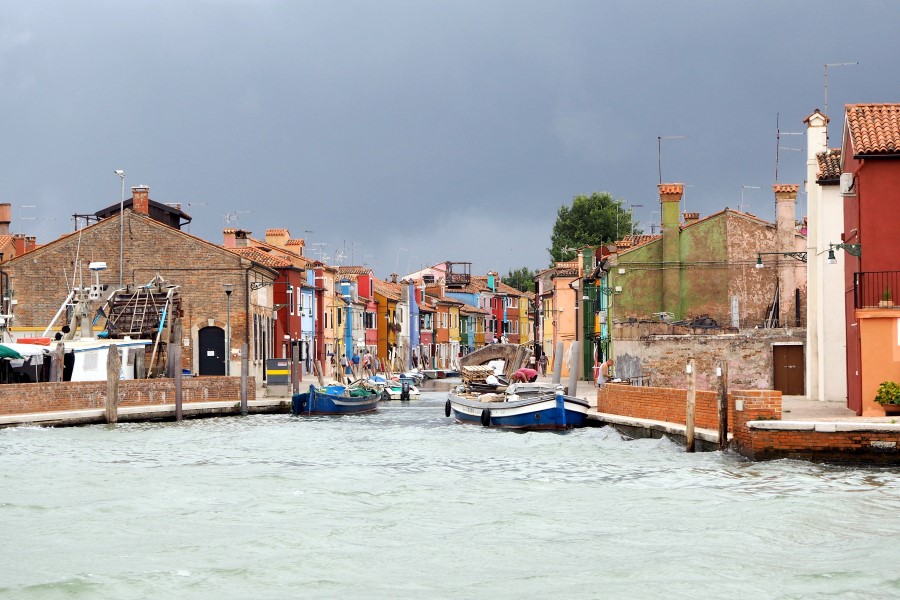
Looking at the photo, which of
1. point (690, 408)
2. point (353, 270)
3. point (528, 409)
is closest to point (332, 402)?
point (528, 409)

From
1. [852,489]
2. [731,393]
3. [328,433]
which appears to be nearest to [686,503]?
[852,489]

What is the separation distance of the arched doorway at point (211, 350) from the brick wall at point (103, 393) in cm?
634

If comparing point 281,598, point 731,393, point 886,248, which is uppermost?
point 886,248

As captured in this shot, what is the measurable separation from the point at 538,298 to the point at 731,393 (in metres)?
77.7

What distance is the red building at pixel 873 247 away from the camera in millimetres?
26109

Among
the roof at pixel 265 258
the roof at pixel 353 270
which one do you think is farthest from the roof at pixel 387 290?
the roof at pixel 265 258

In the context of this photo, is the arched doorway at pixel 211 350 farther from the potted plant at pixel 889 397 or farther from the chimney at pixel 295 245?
the potted plant at pixel 889 397

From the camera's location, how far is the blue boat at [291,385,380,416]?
4303 cm

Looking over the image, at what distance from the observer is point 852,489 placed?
1931cm

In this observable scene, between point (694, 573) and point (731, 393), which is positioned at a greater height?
point (731, 393)

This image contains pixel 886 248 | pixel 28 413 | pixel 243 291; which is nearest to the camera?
pixel 886 248

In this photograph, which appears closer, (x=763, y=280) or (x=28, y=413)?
(x=28, y=413)

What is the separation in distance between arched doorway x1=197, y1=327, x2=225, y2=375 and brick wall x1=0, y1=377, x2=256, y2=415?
20.8ft

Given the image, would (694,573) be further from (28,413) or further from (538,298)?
(538,298)
